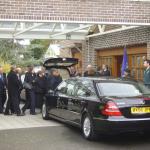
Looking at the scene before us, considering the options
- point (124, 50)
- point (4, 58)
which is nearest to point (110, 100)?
point (124, 50)

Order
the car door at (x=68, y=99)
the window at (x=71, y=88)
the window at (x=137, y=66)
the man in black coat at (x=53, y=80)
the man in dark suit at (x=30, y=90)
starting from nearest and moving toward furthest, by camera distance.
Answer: the car door at (x=68, y=99) < the window at (x=71, y=88) < the man in dark suit at (x=30, y=90) < the man in black coat at (x=53, y=80) < the window at (x=137, y=66)

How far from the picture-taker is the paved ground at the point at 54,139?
983 cm

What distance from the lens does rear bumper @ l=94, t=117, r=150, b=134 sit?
32.0 feet

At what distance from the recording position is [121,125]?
9766 millimetres

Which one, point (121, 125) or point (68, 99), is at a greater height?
point (68, 99)

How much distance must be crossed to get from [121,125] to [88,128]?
3.29 feet

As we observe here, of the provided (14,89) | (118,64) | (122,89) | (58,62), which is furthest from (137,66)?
(122,89)

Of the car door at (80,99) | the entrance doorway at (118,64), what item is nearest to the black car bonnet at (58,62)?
the entrance doorway at (118,64)

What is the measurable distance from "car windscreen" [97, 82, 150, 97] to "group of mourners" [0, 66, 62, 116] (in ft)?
15.2

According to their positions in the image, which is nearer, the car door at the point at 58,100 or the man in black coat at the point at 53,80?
the car door at the point at 58,100

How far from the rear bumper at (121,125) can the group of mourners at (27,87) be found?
18.2ft

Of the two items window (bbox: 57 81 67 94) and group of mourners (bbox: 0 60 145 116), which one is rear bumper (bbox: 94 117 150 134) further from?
group of mourners (bbox: 0 60 145 116)

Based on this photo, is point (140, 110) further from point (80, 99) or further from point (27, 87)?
point (27, 87)

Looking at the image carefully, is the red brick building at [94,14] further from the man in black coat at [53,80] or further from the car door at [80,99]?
the car door at [80,99]
